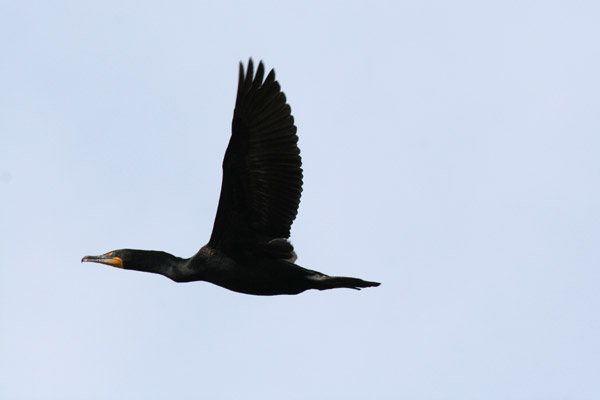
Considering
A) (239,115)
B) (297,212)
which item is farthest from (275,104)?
(297,212)

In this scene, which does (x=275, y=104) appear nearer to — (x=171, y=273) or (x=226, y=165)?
(x=226, y=165)

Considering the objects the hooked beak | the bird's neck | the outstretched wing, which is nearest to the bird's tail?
the outstretched wing

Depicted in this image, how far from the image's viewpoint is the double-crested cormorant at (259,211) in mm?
14766

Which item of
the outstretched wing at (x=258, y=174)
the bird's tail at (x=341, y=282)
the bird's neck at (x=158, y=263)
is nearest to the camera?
the outstretched wing at (x=258, y=174)

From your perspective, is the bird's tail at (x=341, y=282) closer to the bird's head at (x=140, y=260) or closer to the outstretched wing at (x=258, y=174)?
the outstretched wing at (x=258, y=174)

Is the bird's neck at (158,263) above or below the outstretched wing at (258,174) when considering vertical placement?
below

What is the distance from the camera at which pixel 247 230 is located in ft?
49.9

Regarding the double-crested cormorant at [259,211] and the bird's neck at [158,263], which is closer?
the double-crested cormorant at [259,211]

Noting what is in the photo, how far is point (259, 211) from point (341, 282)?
50.8 inches

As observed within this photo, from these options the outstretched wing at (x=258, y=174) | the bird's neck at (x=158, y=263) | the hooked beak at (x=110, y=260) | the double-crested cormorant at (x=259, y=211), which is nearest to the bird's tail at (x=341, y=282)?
the double-crested cormorant at (x=259, y=211)

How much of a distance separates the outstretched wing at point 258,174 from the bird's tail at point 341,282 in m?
0.58

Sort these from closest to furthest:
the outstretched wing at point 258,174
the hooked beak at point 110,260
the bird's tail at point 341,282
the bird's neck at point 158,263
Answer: the outstretched wing at point 258,174, the bird's tail at point 341,282, the bird's neck at point 158,263, the hooked beak at point 110,260

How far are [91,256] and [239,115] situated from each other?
2913 mm

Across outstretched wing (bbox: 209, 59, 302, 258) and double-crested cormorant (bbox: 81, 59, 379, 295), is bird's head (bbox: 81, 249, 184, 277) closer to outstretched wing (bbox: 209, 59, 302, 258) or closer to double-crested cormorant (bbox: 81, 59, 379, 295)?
double-crested cormorant (bbox: 81, 59, 379, 295)
